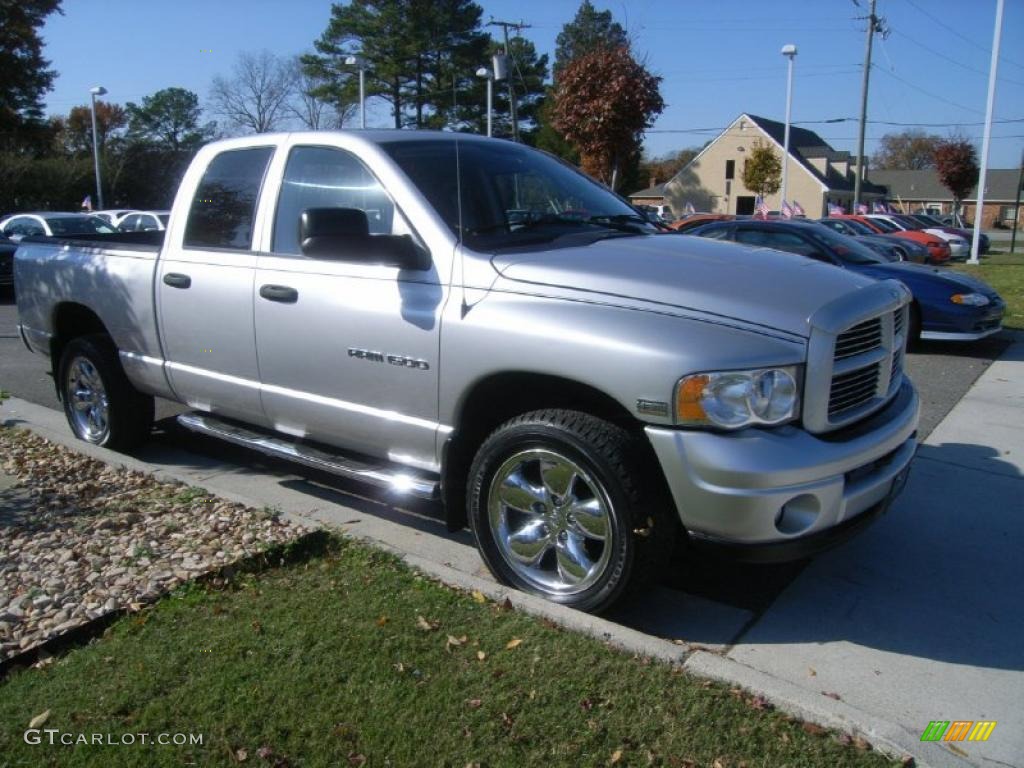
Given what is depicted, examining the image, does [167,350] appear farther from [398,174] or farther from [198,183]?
[398,174]

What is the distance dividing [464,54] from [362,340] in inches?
1459

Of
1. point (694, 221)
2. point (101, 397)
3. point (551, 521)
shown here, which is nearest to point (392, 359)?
point (551, 521)

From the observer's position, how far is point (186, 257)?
16.3 ft

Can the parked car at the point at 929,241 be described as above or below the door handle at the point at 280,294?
below

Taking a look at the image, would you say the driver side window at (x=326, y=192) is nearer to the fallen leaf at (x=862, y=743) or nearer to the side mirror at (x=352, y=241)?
the side mirror at (x=352, y=241)

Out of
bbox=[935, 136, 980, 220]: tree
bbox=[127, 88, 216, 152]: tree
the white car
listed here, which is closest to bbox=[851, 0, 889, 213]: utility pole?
the white car

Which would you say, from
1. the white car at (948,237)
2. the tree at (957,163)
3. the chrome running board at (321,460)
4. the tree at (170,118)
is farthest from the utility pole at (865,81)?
the tree at (170,118)

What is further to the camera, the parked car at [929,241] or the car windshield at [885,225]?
the car windshield at [885,225]

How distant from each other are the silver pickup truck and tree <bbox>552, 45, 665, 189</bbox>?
1729cm

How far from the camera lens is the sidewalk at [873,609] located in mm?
3057

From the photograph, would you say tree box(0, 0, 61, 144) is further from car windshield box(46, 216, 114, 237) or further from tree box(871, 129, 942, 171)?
tree box(871, 129, 942, 171)

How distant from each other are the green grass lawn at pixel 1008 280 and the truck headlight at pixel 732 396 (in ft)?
35.0

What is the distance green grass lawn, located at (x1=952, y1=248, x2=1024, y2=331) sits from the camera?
13023 millimetres

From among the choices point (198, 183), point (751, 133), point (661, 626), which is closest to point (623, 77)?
point (198, 183)
